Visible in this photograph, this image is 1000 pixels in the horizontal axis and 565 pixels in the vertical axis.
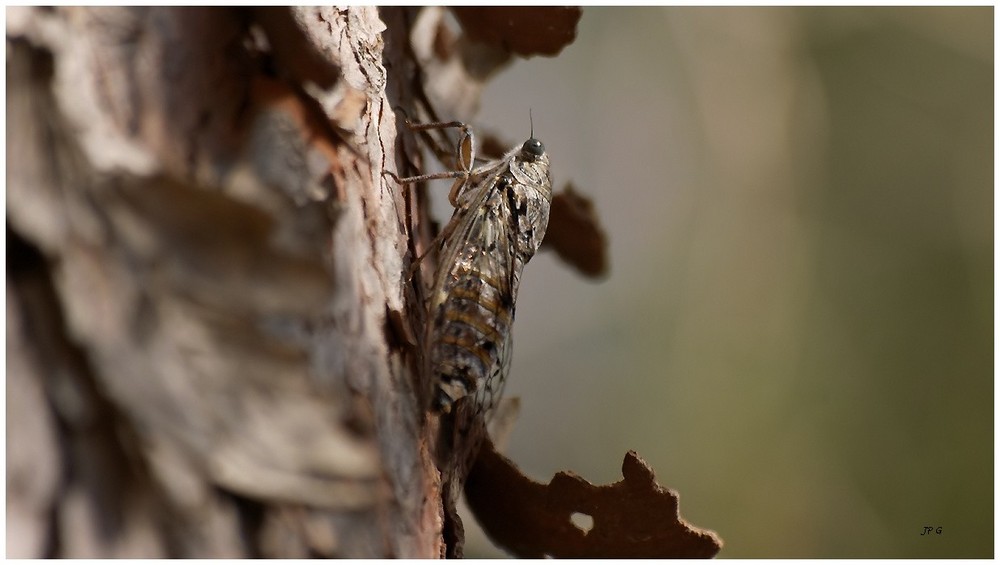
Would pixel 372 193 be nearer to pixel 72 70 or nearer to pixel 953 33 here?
pixel 72 70

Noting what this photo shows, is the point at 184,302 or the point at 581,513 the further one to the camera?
the point at 581,513

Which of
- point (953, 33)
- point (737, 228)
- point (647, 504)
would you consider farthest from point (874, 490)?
point (647, 504)

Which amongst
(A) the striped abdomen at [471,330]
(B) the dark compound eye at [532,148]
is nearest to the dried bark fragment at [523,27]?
(B) the dark compound eye at [532,148]

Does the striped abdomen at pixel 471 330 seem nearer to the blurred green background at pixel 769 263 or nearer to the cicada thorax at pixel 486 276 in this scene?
the cicada thorax at pixel 486 276

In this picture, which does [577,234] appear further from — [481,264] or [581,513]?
[581,513]

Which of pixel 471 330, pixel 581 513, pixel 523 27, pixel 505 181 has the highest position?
pixel 523 27

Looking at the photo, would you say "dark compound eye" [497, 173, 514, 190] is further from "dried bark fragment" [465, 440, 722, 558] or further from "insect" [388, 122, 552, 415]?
"dried bark fragment" [465, 440, 722, 558]

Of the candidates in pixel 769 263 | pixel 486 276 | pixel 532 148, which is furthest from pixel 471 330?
pixel 769 263
